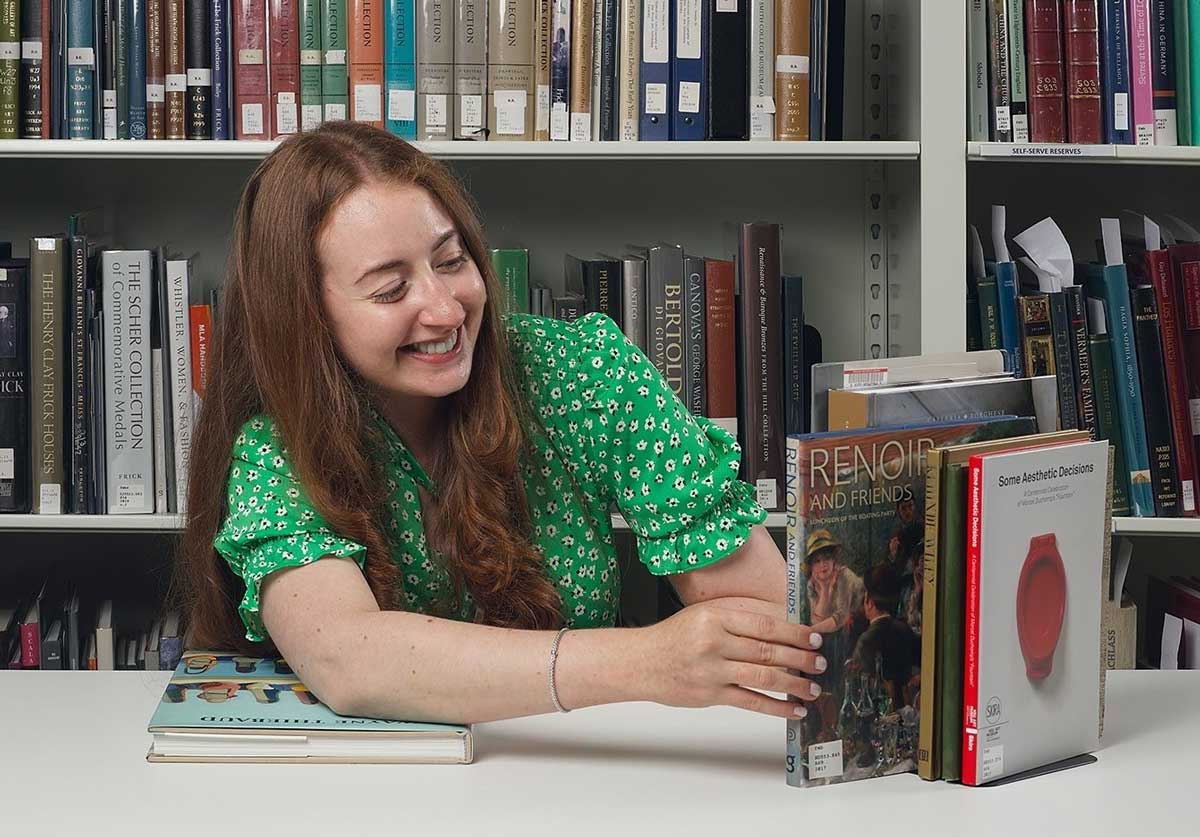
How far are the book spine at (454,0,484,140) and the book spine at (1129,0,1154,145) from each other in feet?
2.50

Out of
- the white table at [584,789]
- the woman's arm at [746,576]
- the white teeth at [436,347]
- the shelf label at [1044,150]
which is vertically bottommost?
the white table at [584,789]

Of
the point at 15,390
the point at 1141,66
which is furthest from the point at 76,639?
the point at 1141,66

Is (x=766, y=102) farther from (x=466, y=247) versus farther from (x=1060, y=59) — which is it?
(x=466, y=247)

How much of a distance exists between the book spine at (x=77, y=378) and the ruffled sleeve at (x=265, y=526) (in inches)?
26.1

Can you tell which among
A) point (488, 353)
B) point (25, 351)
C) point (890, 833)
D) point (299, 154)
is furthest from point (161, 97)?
point (890, 833)

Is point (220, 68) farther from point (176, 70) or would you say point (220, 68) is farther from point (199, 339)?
point (199, 339)

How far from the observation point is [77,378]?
1.89 meters

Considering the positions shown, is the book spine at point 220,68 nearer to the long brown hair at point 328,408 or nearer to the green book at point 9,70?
the green book at point 9,70

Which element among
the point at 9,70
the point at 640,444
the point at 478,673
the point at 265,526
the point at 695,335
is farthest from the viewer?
the point at 695,335

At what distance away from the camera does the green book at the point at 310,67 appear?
6.15 feet

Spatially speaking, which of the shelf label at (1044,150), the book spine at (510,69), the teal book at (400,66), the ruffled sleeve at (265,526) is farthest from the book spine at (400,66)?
the shelf label at (1044,150)

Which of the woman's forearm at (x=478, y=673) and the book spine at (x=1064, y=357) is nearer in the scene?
the woman's forearm at (x=478, y=673)

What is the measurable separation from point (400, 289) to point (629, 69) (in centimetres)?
72

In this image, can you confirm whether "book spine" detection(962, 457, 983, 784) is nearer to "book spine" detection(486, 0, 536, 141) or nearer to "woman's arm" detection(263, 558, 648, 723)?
"woman's arm" detection(263, 558, 648, 723)
